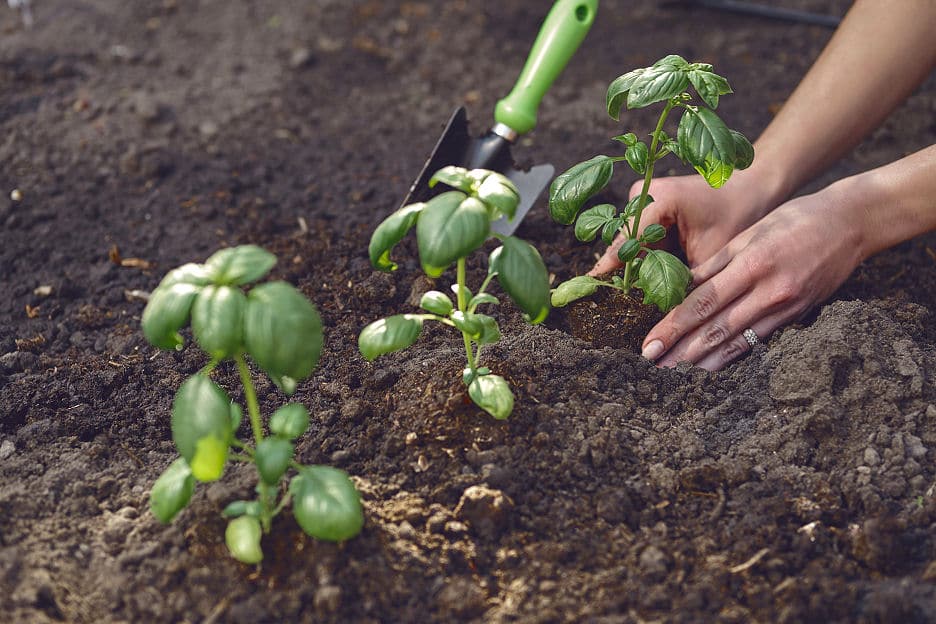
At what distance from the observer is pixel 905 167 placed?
2.18 m

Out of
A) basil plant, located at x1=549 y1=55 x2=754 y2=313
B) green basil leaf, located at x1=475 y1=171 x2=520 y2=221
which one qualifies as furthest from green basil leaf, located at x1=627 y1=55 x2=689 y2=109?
green basil leaf, located at x1=475 y1=171 x2=520 y2=221

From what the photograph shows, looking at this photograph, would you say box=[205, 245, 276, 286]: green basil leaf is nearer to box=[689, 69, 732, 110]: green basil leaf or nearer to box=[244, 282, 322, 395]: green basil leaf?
box=[244, 282, 322, 395]: green basil leaf

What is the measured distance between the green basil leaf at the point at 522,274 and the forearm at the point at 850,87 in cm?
103

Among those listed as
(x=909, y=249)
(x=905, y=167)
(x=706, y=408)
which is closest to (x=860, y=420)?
(x=706, y=408)

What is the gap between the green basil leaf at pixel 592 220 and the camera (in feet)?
6.84

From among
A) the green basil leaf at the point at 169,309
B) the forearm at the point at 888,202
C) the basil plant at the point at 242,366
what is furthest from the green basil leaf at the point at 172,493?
the forearm at the point at 888,202

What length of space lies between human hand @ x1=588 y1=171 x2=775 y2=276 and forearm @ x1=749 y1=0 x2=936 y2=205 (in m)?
0.06

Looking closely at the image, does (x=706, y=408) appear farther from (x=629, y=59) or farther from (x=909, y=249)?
(x=629, y=59)

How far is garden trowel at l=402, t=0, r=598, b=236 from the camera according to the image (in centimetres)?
243

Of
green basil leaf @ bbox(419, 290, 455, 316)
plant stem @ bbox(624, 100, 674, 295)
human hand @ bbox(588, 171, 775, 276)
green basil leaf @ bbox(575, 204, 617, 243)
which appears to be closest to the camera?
green basil leaf @ bbox(419, 290, 455, 316)

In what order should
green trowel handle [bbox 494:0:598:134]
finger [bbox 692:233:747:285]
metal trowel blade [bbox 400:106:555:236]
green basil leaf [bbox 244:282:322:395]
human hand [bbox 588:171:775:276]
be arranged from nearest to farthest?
green basil leaf [bbox 244:282:322:395]
finger [bbox 692:233:747:285]
human hand [bbox 588:171:775:276]
green trowel handle [bbox 494:0:598:134]
metal trowel blade [bbox 400:106:555:236]

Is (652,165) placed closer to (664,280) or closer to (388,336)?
(664,280)

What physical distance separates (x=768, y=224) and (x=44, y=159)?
2.51m

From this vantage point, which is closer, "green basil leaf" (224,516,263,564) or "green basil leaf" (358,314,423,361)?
"green basil leaf" (224,516,263,564)
